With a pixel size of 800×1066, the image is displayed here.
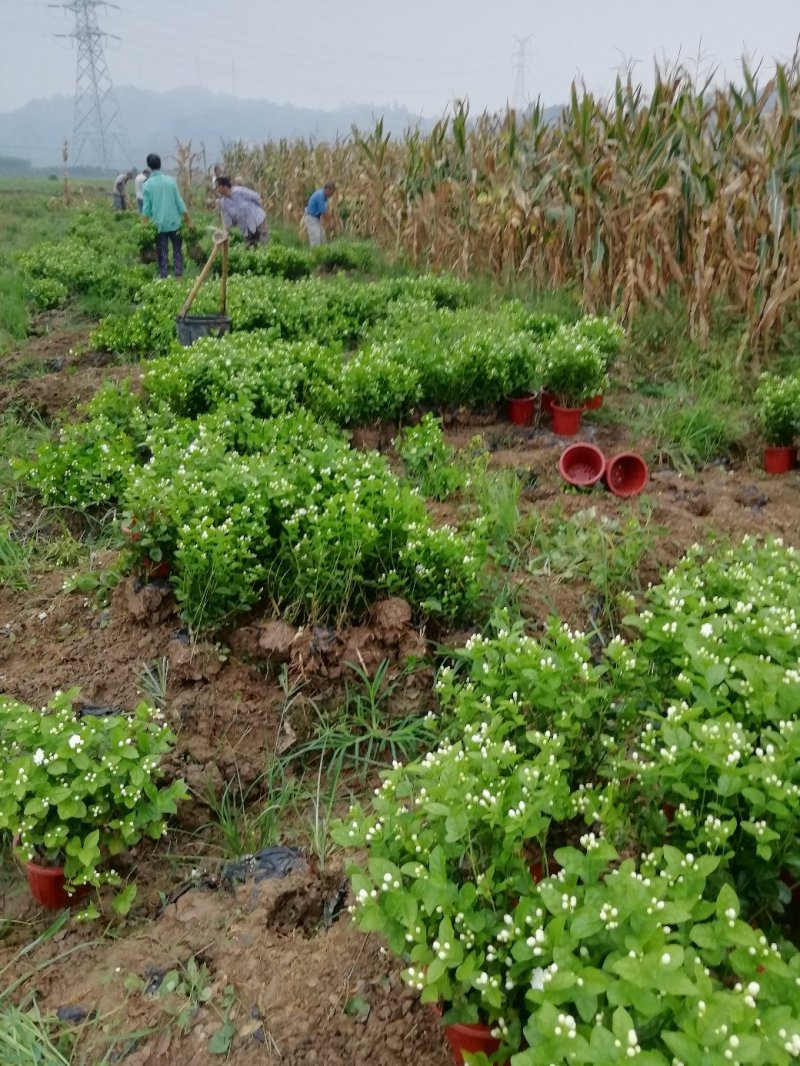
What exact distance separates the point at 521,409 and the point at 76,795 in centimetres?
479

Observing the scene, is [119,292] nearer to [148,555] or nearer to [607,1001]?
[148,555]

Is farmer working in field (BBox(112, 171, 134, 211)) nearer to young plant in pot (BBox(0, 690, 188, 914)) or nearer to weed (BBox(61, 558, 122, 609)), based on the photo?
weed (BBox(61, 558, 122, 609))

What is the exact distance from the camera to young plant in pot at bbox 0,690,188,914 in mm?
2566

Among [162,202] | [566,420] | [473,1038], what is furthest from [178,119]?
[473,1038]

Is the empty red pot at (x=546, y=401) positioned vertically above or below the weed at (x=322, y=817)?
above

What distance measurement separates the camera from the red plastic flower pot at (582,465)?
209 inches

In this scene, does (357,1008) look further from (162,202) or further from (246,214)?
(246,214)

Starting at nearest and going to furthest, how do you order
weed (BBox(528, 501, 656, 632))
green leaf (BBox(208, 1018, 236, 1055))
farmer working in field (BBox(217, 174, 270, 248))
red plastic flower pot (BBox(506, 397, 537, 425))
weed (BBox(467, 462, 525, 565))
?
green leaf (BBox(208, 1018, 236, 1055))
weed (BBox(528, 501, 656, 632))
weed (BBox(467, 462, 525, 565))
red plastic flower pot (BBox(506, 397, 537, 425))
farmer working in field (BBox(217, 174, 270, 248))

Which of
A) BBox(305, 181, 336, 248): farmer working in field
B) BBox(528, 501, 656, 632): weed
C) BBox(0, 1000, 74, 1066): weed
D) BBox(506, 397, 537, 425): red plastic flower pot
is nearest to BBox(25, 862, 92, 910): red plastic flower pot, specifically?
BBox(0, 1000, 74, 1066): weed

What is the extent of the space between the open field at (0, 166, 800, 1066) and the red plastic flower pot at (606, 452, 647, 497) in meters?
0.11

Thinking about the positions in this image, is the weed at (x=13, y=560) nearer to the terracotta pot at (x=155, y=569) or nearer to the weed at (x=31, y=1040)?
the terracotta pot at (x=155, y=569)

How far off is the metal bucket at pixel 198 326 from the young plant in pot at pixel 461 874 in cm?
598

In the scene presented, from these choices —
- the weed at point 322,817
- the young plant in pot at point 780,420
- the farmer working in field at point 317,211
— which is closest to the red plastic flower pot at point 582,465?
the young plant in pot at point 780,420

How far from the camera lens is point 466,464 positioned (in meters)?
5.51
